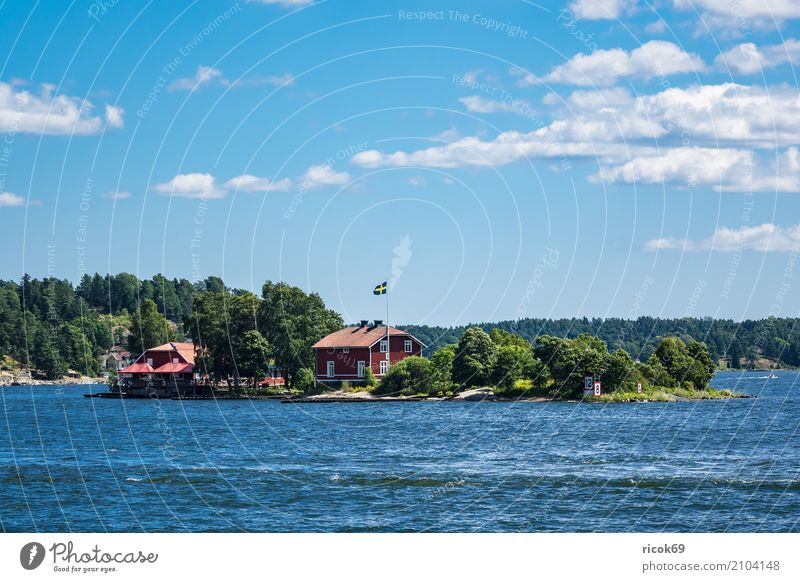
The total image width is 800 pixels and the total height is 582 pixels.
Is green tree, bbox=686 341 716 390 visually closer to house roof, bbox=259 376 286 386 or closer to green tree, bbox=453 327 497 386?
green tree, bbox=453 327 497 386

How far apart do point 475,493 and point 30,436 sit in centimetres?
4480

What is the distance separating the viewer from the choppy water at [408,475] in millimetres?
38406

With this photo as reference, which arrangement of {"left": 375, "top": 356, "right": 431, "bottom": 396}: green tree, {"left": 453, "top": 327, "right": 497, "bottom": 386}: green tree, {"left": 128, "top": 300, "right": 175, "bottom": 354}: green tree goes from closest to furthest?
1. {"left": 453, "top": 327, "right": 497, "bottom": 386}: green tree
2. {"left": 375, "top": 356, "right": 431, "bottom": 396}: green tree
3. {"left": 128, "top": 300, "right": 175, "bottom": 354}: green tree

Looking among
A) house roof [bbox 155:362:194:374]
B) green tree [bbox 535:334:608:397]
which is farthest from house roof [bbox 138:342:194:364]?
green tree [bbox 535:334:608:397]

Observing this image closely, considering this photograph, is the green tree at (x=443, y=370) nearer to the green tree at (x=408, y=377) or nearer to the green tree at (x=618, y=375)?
the green tree at (x=408, y=377)

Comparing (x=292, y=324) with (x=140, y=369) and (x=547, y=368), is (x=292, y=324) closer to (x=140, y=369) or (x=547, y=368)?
(x=140, y=369)

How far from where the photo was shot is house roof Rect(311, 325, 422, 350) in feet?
455

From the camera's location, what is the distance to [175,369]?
158750mm

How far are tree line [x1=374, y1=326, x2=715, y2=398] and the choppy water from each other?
2737 centimetres

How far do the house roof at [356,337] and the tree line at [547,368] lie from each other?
6.21 meters

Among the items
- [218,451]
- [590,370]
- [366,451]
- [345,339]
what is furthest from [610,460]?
[345,339]

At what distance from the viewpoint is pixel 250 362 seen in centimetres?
14525

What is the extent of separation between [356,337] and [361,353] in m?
2.91
